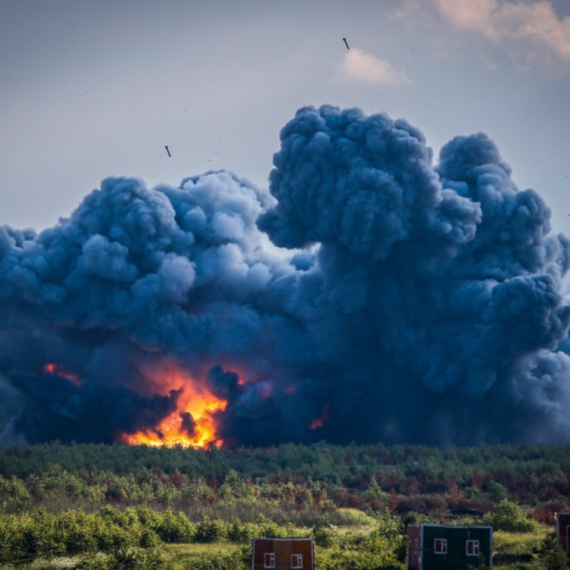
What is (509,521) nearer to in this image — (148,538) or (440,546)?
Answer: (440,546)

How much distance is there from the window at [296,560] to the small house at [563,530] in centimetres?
938

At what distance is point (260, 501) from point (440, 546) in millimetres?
22294

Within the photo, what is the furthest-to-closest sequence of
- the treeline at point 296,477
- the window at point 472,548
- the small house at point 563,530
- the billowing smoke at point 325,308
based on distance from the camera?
the billowing smoke at point 325,308, the treeline at point 296,477, the small house at point 563,530, the window at point 472,548

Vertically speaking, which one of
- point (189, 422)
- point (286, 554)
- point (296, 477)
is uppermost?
point (189, 422)

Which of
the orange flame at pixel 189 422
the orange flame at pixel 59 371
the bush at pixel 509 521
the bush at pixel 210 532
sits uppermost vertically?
the orange flame at pixel 59 371

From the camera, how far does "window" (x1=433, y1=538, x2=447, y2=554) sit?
4150 centimetres

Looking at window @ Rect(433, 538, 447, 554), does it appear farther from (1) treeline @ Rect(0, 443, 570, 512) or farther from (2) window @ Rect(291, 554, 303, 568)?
(1) treeline @ Rect(0, 443, 570, 512)

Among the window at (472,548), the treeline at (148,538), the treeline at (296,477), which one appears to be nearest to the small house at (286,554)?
the treeline at (148,538)

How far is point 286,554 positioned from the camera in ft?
136

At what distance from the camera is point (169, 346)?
94.1 m

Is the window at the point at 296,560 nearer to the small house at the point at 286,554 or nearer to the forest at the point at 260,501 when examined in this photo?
the small house at the point at 286,554

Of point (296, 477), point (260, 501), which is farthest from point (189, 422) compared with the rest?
point (260, 501)

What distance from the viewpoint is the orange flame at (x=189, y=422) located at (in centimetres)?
9406

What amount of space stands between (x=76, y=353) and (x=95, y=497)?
120 ft
